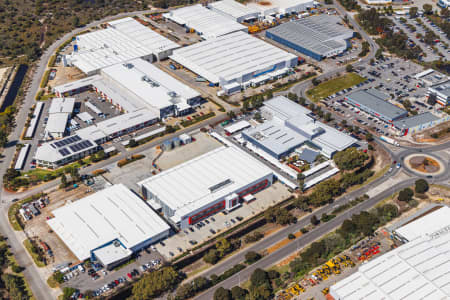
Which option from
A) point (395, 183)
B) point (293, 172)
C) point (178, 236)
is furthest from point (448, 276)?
point (178, 236)

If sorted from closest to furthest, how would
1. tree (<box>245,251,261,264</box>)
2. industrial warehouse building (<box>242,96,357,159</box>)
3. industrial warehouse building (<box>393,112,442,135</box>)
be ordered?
tree (<box>245,251,261,264</box>) < industrial warehouse building (<box>242,96,357,159</box>) < industrial warehouse building (<box>393,112,442,135</box>)

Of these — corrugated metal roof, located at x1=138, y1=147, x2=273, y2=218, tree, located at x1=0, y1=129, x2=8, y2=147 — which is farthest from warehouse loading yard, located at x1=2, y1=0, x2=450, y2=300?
tree, located at x1=0, y1=129, x2=8, y2=147

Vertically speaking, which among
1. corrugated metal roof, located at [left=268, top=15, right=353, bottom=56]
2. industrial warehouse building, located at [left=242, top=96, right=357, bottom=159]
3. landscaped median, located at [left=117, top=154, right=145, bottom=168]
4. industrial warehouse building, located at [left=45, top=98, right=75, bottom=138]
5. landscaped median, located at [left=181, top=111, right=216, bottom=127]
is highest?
corrugated metal roof, located at [left=268, top=15, right=353, bottom=56]

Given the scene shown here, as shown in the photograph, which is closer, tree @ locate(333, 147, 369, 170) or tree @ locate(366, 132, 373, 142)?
tree @ locate(333, 147, 369, 170)

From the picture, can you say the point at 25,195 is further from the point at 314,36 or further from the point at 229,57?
the point at 314,36

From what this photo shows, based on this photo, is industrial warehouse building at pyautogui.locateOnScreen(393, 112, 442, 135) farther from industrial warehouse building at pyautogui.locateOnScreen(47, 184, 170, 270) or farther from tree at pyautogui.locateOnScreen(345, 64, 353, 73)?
industrial warehouse building at pyautogui.locateOnScreen(47, 184, 170, 270)

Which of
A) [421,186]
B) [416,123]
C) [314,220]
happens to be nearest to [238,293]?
[314,220]
